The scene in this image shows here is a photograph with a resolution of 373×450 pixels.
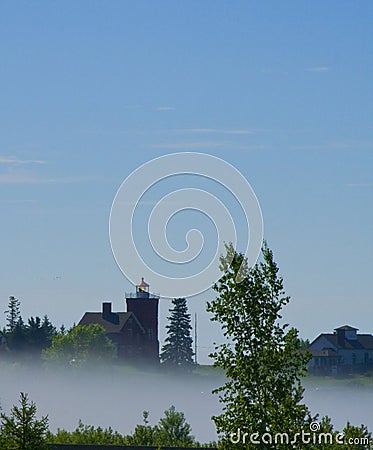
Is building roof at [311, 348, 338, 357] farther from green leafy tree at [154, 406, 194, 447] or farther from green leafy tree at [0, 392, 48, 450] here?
green leafy tree at [0, 392, 48, 450]

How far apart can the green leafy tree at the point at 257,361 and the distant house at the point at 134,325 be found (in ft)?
326

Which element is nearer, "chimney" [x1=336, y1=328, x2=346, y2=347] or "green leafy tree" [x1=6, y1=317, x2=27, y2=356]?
"chimney" [x1=336, y1=328, x2=346, y2=347]

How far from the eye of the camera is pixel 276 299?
29.5 meters

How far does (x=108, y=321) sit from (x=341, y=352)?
27.9 meters

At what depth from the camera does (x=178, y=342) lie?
5886 inches

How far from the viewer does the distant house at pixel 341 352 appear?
136m

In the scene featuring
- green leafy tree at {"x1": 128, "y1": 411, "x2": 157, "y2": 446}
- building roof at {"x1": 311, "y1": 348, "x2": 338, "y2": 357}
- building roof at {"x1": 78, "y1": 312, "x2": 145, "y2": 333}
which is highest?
building roof at {"x1": 78, "y1": 312, "x2": 145, "y2": 333}

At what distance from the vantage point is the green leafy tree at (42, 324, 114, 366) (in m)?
137

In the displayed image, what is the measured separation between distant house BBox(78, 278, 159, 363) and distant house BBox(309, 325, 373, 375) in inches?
738

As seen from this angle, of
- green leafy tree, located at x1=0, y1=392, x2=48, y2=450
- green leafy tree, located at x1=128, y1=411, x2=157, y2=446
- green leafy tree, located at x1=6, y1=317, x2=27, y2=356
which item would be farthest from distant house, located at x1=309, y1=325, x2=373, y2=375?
green leafy tree, located at x1=0, y1=392, x2=48, y2=450

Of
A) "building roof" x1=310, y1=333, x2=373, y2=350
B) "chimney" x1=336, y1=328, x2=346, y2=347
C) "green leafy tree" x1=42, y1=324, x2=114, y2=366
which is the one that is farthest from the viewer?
"chimney" x1=336, y1=328, x2=346, y2=347

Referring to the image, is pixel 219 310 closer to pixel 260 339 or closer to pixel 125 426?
pixel 260 339

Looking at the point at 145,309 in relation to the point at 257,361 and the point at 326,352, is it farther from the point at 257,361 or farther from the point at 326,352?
the point at 257,361

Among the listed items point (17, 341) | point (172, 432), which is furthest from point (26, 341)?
point (172, 432)
